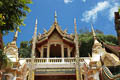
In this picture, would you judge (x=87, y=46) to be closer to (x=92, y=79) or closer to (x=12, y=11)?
(x=92, y=79)

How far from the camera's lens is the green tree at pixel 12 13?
490 cm

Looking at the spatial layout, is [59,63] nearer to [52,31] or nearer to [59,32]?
[59,32]

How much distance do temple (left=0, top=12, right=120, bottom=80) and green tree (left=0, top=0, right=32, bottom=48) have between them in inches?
115

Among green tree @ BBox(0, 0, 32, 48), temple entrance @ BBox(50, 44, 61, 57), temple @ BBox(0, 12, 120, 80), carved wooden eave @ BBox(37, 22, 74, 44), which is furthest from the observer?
temple entrance @ BBox(50, 44, 61, 57)

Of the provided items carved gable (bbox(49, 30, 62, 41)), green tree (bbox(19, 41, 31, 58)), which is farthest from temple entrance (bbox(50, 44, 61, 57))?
green tree (bbox(19, 41, 31, 58))

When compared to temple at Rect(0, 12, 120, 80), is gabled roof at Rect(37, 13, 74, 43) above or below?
above

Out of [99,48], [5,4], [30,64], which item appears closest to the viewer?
[5,4]

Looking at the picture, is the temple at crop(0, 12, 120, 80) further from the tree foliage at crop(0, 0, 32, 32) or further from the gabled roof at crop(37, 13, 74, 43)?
the tree foliage at crop(0, 0, 32, 32)

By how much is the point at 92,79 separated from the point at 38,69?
186 inches

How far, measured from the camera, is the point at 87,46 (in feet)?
84.2

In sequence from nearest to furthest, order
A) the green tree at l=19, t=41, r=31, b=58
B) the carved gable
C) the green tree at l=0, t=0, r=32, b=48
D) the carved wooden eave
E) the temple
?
the green tree at l=0, t=0, r=32, b=48 → the temple → the carved wooden eave → the carved gable → the green tree at l=19, t=41, r=31, b=58

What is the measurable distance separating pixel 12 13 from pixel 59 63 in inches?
270

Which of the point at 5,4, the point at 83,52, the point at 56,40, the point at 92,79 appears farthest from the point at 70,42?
the point at 83,52

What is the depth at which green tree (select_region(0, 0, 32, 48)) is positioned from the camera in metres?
4.90
